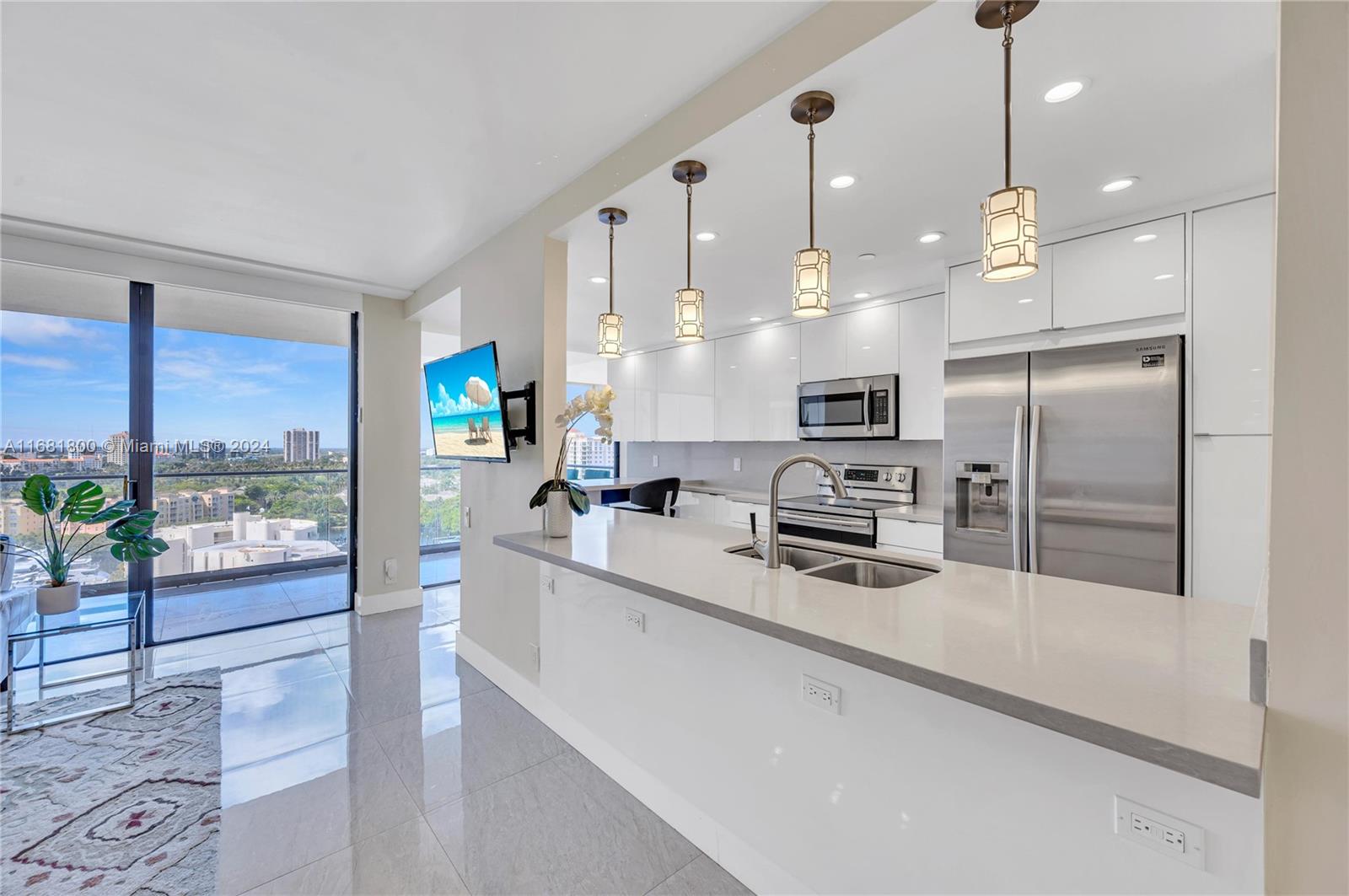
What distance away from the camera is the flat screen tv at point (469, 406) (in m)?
2.90

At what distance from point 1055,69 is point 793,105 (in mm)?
693

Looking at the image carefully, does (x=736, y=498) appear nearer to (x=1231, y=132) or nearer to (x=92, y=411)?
(x=1231, y=132)

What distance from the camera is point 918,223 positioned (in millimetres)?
2598

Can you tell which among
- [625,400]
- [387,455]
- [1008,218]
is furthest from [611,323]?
[625,400]

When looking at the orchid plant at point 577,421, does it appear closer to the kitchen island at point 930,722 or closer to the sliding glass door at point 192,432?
the kitchen island at point 930,722

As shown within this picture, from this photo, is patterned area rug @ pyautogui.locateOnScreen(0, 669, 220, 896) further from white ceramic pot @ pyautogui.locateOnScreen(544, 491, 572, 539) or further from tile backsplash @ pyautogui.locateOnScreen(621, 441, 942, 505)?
tile backsplash @ pyautogui.locateOnScreen(621, 441, 942, 505)

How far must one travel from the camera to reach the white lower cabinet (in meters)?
3.41

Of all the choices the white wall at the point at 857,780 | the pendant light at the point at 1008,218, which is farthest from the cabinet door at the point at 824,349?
the pendant light at the point at 1008,218

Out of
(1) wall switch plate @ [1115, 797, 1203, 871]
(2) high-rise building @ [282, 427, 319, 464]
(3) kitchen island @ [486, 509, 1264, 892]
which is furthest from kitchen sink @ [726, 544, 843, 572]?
(2) high-rise building @ [282, 427, 319, 464]

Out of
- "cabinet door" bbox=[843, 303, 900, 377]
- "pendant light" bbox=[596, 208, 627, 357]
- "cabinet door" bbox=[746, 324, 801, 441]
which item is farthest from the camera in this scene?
A: "cabinet door" bbox=[746, 324, 801, 441]

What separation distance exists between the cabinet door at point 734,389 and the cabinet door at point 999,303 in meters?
2.07

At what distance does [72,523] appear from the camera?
3248mm

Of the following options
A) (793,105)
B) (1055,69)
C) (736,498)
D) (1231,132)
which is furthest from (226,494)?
(1231,132)

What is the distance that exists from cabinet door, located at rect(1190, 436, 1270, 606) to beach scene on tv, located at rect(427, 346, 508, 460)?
3.08 metres
